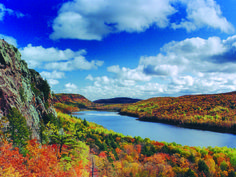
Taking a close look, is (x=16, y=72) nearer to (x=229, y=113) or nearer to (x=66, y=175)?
(x=66, y=175)

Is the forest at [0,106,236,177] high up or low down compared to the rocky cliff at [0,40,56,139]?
down

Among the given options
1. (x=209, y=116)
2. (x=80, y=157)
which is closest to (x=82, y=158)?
(x=80, y=157)

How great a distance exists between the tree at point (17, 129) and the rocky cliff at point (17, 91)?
1.32 m

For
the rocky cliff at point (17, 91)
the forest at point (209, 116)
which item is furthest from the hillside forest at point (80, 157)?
the forest at point (209, 116)

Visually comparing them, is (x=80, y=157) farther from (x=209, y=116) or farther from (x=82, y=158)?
(x=209, y=116)

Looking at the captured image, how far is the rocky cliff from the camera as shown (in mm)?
32922

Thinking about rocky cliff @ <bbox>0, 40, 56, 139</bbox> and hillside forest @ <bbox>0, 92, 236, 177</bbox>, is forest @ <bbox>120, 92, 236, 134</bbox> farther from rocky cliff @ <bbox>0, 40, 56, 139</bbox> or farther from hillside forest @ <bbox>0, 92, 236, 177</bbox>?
rocky cliff @ <bbox>0, 40, 56, 139</bbox>

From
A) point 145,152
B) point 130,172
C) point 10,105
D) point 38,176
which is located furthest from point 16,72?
point 145,152

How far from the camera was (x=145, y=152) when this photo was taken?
210 feet

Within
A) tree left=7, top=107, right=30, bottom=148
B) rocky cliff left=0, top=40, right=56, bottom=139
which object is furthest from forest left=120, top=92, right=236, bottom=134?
tree left=7, top=107, right=30, bottom=148

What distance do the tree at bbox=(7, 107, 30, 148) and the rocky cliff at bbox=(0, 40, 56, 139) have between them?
4.32 ft

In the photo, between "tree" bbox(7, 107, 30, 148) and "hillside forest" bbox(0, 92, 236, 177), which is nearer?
"hillside forest" bbox(0, 92, 236, 177)

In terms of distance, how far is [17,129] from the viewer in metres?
31.5

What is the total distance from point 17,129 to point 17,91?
9.50m
